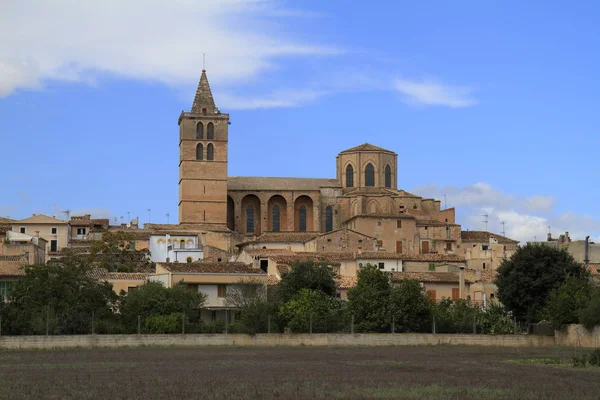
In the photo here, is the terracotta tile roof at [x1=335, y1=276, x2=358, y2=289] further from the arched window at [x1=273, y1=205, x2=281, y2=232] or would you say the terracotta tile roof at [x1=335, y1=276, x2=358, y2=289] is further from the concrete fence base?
the arched window at [x1=273, y1=205, x2=281, y2=232]

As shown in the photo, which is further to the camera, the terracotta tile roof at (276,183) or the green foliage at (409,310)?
the terracotta tile roof at (276,183)

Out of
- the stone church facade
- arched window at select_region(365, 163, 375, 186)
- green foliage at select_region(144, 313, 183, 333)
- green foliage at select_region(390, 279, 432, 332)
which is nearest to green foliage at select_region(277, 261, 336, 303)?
green foliage at select_region(390, 279, 432, 332)

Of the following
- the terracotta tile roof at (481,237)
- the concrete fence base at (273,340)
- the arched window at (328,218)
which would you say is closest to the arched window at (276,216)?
the arched window at (328,218)

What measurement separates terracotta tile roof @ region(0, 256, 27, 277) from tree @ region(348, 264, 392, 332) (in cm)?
1931

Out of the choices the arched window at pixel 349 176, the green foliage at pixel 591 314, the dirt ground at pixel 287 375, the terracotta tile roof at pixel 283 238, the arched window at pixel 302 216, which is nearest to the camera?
the dirt ground at pixel 287 375

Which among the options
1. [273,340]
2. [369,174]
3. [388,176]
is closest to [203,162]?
[369,174]

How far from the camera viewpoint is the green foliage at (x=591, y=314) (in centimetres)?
4894

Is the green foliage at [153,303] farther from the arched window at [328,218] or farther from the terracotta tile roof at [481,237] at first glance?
the arched window at [328,218]

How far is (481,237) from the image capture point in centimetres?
9962

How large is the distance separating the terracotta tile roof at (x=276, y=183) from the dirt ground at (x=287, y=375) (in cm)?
6500

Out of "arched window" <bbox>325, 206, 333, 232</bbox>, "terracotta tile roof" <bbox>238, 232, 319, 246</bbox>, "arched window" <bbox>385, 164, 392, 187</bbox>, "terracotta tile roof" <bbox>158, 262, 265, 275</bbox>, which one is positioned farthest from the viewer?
"arched window" <bbox>385, 164, 392, 187</bbox>

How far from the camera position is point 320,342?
160 ft

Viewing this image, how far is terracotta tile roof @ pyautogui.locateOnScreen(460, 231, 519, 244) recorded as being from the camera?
9869 cm

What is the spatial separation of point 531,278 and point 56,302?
Result: 2419cm
